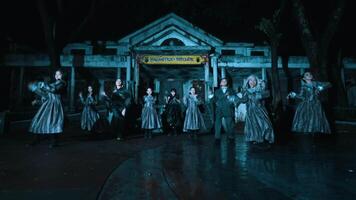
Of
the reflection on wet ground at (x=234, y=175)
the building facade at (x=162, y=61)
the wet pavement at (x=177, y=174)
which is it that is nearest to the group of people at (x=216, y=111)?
the wet pavement at (x=177, y=174)

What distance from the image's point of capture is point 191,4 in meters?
15.1

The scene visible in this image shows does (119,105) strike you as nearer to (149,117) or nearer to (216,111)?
(149,117)

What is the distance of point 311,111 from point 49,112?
6880 mm

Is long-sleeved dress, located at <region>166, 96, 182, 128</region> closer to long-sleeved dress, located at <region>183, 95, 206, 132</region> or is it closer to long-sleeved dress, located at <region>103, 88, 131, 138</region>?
long-sleeved dress, located at <region>183, 95, 206, 132</region>

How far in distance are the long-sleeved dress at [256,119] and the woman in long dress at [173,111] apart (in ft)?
11.7

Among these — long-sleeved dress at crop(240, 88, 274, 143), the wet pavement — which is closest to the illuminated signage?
long-sleeved dress at crop(240, 88, 274, 143)

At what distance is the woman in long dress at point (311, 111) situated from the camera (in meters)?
6.64

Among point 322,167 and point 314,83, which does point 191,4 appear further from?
point 322,167

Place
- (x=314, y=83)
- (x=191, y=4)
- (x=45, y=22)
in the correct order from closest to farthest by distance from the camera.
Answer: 1. (x=314, y=83)
2. (x=45, y=22)
3. (x=191, y=4)

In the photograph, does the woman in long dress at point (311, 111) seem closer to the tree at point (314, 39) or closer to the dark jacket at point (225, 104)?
the dark jacket at point (225, 104)

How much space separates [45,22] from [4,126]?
7.16 metres

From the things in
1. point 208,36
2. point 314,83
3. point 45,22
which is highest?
point 208,36

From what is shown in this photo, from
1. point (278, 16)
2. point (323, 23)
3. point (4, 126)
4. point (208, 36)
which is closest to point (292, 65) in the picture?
point (323, 23)

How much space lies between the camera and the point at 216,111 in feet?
23.3
